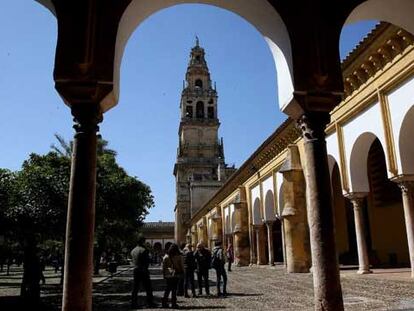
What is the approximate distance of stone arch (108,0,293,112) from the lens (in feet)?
18.8

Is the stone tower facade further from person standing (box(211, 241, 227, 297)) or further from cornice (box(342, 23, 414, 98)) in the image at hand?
person standing (box(211, 241, 227, 297))

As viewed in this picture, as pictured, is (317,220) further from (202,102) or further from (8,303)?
(202,102)

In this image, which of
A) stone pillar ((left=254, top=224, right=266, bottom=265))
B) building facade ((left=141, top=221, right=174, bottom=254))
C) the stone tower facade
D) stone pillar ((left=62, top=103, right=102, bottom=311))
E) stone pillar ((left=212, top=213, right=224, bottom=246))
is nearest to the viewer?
stone pillar ((left=62, top=103, right=102, bottom=311))

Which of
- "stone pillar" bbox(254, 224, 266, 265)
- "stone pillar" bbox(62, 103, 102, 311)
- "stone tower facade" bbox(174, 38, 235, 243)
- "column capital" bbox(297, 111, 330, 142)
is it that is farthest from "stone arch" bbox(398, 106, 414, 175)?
"stone tower facade" bbox(174, 38, 235, 243)

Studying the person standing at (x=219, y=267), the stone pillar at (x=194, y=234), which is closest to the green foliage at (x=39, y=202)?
the person standing at (x=219, y=267)

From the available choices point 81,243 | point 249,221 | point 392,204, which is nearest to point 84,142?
point 81,243

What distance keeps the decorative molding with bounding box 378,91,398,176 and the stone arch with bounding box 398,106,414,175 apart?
0.23m

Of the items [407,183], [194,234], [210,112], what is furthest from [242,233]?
[210,112]

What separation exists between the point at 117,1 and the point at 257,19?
2.08 meters

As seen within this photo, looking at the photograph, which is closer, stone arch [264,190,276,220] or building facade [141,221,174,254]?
stone arch [264,190,276,220]

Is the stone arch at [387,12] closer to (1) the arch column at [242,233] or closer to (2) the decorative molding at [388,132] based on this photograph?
(2) the decorative molding at [388,132]

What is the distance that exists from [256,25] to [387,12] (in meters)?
1.98

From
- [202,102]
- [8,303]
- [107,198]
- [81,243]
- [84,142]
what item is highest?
[202,102]

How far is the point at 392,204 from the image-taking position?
17.2 meters
